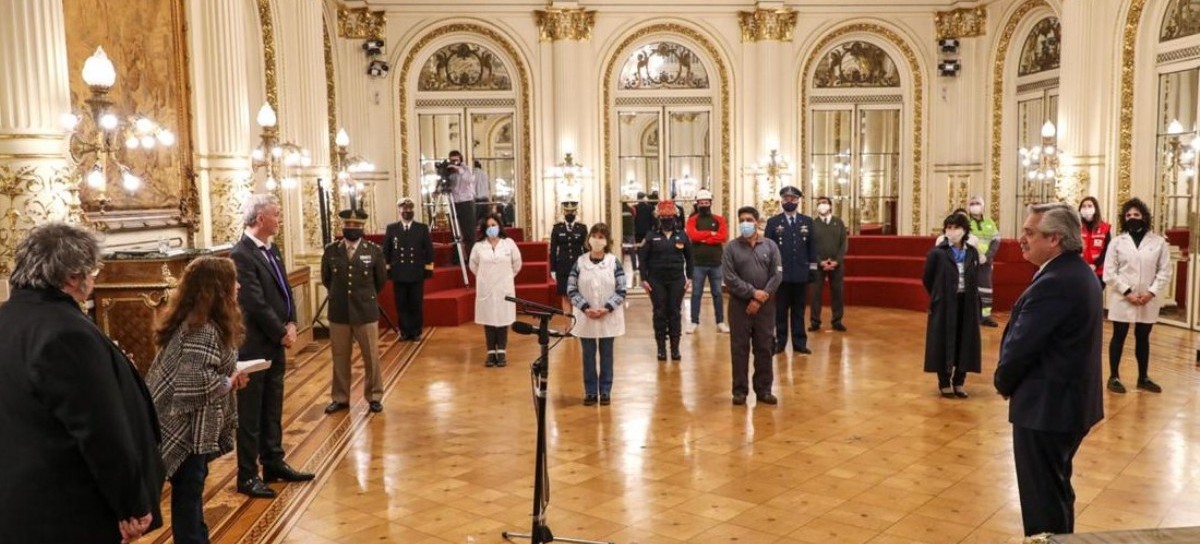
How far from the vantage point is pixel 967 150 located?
16109 mm

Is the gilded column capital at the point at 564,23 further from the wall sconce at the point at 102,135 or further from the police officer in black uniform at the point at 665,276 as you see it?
the wall sconce at the point at 102,135

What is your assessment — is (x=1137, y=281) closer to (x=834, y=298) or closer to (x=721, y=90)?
(x=834, y=298)

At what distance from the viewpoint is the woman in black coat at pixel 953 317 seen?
24.1 ft

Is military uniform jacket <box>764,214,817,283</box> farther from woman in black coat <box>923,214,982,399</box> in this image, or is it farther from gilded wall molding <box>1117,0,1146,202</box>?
gilded wall molding <box>1117,0,1146,202</box>

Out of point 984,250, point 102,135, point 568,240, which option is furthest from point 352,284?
point 984,250

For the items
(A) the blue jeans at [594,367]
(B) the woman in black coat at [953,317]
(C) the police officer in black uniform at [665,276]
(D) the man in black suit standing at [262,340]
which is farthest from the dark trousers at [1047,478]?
(C) the police officer in black uniform at [665,276]

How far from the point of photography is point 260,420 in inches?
212

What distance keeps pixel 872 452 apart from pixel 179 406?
162 inches

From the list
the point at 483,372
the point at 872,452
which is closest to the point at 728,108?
the point at 483,372

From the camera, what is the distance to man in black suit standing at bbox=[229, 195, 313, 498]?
5.11 metres

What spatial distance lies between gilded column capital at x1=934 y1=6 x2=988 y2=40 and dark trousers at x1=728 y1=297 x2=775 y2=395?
1090 cm

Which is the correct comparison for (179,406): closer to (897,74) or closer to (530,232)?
(530,232)

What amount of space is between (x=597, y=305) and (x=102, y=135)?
3614 millimetres

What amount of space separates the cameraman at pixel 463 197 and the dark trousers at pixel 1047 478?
31.1 ft
